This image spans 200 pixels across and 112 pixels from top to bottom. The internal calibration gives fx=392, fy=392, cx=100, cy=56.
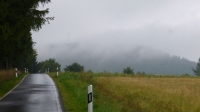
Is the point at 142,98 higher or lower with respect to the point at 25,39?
lower

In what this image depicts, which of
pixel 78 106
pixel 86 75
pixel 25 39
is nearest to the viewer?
pixel 78 106

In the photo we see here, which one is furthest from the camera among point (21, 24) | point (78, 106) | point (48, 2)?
point (48, 2)

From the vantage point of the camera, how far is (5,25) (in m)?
19.5

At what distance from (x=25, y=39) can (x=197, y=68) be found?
15257 cm

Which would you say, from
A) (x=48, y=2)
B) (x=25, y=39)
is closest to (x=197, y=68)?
(x=25, y=39)

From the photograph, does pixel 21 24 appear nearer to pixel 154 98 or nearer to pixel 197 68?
pixel 154 98

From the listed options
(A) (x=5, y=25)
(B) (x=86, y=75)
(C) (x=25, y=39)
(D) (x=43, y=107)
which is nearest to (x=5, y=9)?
(A) (x=5, y=25)

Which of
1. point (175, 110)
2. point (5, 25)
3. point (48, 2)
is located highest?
point (48, 2)

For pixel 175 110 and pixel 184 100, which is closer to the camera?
pixel 175 110

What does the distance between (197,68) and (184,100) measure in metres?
175

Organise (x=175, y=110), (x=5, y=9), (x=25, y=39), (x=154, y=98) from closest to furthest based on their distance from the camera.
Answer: (x=175, y=110) → (x=154, y=98) → (x=5, y=9) → (x=25, y=39)

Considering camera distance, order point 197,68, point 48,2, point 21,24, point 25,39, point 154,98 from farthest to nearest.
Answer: point 197,68
point 25,39
point 48,2
point 21,24
point 154,98

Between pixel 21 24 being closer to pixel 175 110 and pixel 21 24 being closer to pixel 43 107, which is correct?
pixel 43 107

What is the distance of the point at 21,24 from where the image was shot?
20.0 m
